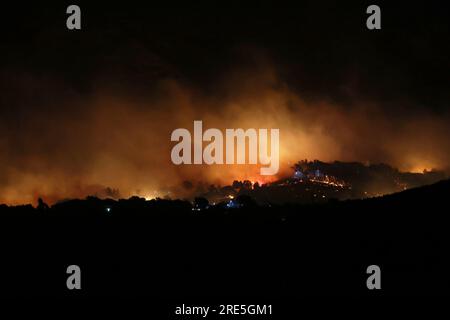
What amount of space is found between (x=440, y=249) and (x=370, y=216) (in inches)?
343

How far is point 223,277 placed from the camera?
1229 inches

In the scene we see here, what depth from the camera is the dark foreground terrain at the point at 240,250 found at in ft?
95.9

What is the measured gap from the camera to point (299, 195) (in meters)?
88.1

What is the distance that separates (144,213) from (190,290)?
22696mm

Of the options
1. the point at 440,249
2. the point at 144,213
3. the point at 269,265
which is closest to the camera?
the point at 440,249

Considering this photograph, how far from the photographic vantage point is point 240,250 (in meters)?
36.1

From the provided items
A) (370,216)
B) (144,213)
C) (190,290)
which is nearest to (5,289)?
(190,290)

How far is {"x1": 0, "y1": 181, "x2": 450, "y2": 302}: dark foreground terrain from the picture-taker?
2923 cm
